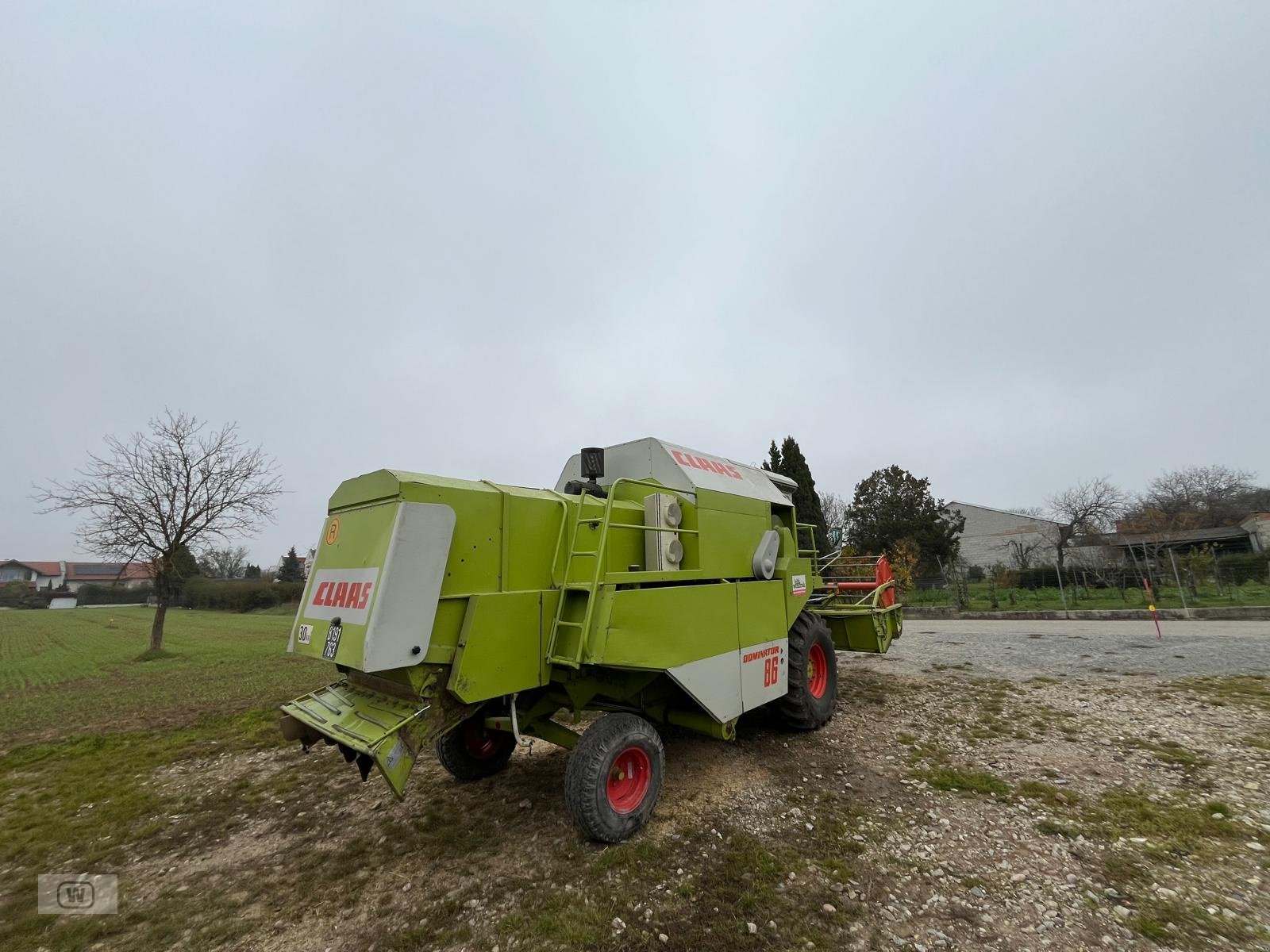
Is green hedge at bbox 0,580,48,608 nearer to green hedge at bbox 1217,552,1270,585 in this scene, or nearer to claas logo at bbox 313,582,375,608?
claas logo at bbox 313,582,375,608

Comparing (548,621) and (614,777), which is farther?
(548,621)

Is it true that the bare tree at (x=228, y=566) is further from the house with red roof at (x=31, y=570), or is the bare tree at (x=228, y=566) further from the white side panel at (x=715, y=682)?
the white side panel at (x=715, y=682)

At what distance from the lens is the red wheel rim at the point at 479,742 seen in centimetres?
507

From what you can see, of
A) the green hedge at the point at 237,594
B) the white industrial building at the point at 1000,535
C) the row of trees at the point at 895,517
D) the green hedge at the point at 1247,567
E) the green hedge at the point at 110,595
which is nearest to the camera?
the green hedge at the point at 1247,567

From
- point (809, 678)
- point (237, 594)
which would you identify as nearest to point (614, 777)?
point (809, 678)

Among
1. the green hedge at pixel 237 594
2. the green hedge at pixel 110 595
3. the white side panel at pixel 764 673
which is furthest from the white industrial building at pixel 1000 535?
the green hedge at pixel 110 595

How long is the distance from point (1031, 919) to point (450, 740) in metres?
4.47

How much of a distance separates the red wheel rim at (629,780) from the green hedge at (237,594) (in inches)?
1986

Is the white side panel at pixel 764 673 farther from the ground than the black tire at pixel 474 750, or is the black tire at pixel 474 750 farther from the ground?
the white side panel at pixel 764 673

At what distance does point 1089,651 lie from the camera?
11.0 metres

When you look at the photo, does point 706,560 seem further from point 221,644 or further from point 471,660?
point 221,644

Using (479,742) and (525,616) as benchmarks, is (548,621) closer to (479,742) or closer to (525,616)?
(525,616)

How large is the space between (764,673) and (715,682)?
3.20ft

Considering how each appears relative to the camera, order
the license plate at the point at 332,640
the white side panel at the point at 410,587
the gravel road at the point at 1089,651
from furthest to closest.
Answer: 1. the gravel road at the point at 1089,651
2. the license plate at the point at 332,640
3. the white side panel at the point at 410,587
